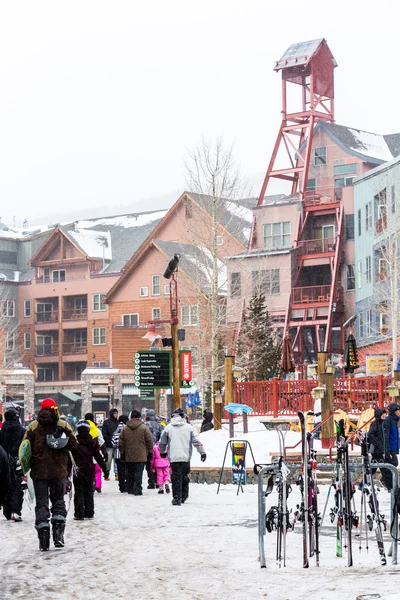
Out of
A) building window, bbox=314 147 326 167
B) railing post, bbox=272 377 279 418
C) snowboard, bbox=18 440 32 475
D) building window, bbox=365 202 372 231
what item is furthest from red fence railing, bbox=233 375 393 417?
building window, bbox=314 147 326 167

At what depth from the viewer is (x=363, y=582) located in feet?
31.9

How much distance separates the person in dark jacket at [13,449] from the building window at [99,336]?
209 feet

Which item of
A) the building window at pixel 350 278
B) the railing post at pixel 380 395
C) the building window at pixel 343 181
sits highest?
the building window at pixel 343 181

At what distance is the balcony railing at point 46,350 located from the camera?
276ft

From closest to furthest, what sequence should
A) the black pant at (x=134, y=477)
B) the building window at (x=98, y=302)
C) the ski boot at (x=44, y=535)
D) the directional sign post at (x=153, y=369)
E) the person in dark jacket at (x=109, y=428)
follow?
the ski boot at (x=44, y=535) → the black pant at (x=134, y=477) → the person in dark jacket at (x=109, y=428) → the directional sign post at (x=153, y=369) → the building window at (x=98, y=302)

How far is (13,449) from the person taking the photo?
1678 cm

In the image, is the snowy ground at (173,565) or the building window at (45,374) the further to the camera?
the building window at (45,374)

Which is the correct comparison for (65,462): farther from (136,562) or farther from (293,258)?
(293,258)

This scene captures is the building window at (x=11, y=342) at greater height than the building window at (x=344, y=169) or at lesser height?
lesser

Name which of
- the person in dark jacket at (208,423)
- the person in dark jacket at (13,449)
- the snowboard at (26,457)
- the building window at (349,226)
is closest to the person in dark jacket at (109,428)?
the person in dark jacket at (13,449)

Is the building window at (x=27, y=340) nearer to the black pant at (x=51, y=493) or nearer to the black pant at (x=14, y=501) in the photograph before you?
the black pant at (x=14, y=501)

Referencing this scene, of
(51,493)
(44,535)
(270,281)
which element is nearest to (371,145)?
(270,281)

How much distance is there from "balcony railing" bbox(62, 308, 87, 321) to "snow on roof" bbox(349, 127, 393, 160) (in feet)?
89.5

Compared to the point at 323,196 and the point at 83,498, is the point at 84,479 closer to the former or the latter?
the point at 83,498
